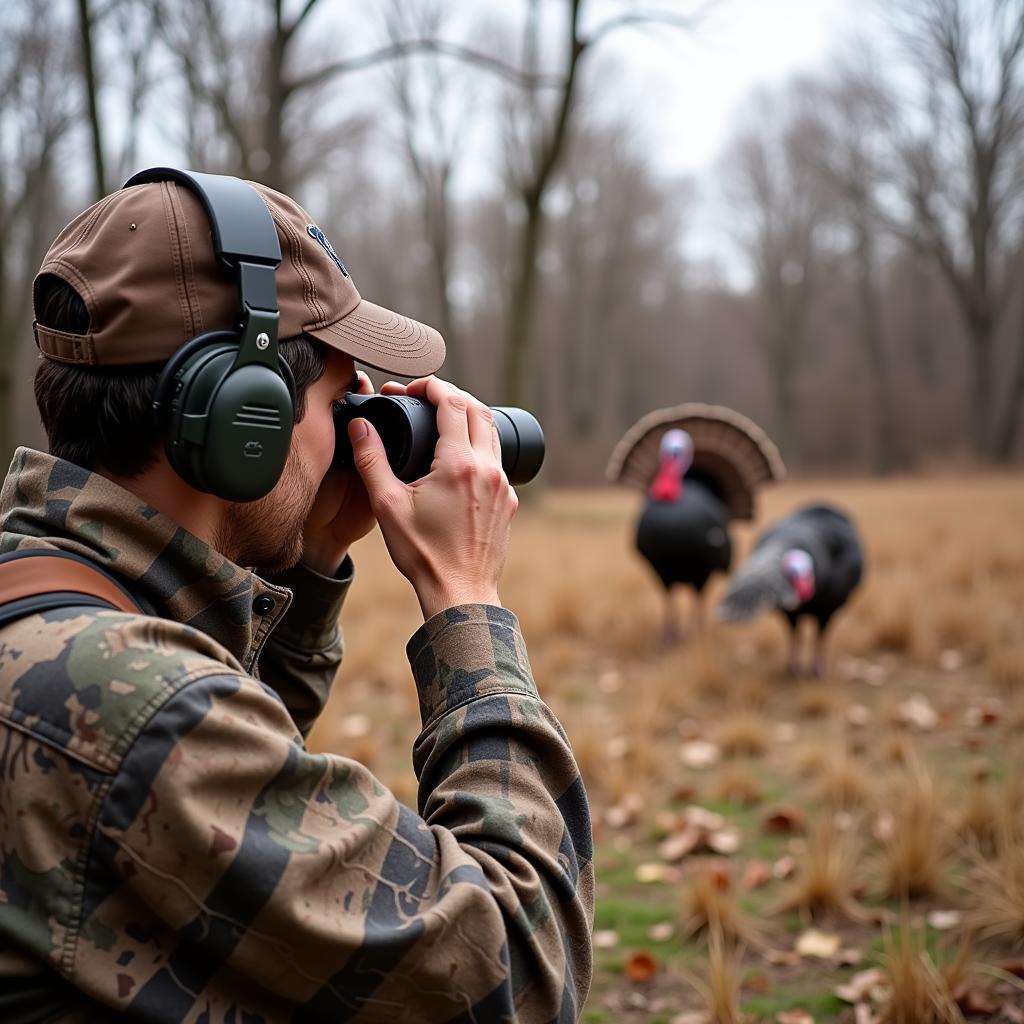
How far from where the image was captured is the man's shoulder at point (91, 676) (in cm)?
100

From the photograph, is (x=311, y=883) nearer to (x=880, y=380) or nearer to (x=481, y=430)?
(x=481, y=430)

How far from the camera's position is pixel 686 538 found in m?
6.36

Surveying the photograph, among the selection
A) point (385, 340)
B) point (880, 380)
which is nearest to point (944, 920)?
point (385, 340)

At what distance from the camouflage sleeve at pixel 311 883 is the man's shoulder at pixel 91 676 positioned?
0.02m

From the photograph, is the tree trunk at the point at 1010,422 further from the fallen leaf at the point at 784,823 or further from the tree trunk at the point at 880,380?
the fallen leaf at the point at 784,823

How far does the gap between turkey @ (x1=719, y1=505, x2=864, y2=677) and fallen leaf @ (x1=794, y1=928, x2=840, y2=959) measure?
2562 millimetres

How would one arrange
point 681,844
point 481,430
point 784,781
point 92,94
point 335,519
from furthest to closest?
point 92,94
point 784,781
point 681,844
point 335,519
point 481,430

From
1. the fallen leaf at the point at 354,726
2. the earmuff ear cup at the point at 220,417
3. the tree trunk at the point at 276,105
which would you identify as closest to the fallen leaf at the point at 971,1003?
the earmuff ear cup at the point at 220,417

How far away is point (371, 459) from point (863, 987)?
2076 millimetres

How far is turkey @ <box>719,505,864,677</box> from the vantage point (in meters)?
5.47

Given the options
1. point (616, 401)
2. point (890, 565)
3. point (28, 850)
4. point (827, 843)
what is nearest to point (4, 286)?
point (890, 565)

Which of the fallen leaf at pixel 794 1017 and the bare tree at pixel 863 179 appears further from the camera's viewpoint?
the bare tree at pixel 863 179

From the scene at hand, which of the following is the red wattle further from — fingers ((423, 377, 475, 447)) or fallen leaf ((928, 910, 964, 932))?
fingers ((423, 377, 475, 447))

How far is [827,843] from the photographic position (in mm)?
3229
